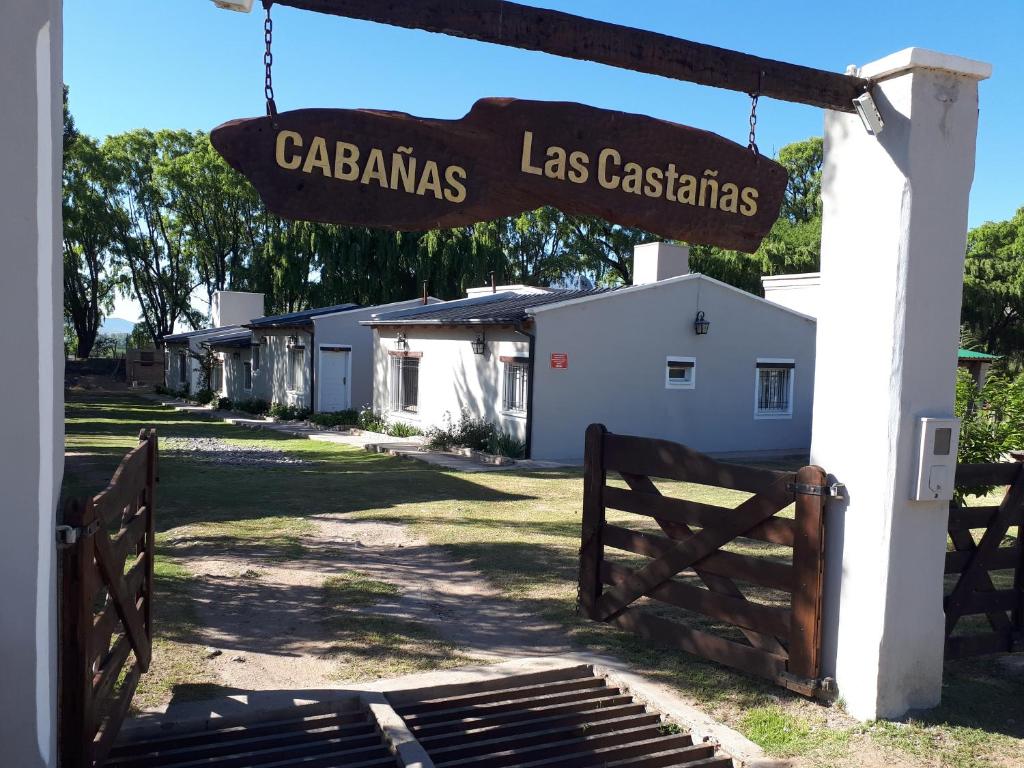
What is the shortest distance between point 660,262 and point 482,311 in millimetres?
4379

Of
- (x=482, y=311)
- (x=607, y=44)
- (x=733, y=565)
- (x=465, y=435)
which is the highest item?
(x=607, y=44)

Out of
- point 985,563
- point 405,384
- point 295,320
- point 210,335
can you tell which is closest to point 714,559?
point 985,563

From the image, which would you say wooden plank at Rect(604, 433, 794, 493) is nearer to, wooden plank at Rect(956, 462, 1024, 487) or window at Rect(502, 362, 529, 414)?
wooden plank at Rect(956, 462, 1024, 487)

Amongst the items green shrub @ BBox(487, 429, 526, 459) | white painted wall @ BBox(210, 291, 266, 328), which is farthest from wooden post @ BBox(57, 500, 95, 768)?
white painted wall @ BBox(210, 291, 266, 328)

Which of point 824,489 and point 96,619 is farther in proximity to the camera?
point 824,489

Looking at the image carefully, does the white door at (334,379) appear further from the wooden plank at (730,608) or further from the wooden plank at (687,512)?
the wooden plank at (730,608)

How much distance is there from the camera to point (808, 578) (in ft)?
15.1

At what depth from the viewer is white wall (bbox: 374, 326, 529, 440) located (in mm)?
18203

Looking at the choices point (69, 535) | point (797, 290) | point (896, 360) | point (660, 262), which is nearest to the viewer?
point (69, 535)

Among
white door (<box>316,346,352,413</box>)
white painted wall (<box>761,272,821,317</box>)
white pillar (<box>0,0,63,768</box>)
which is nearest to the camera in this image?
white pillar (<box>0,0,63,768</box>)

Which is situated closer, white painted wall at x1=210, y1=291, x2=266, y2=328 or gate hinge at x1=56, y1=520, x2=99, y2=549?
gate hinge at x1=56, y1=520, x2=99, y2=549

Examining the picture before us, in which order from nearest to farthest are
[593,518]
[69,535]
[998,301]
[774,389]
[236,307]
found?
[69,535] < [593,518] < [774,389] < [998,301] < [236,307]

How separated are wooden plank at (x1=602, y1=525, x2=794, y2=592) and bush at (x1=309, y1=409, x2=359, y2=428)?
61.7 feet

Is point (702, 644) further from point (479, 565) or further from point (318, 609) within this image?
point (479, 565)
